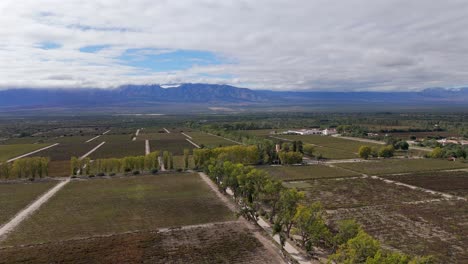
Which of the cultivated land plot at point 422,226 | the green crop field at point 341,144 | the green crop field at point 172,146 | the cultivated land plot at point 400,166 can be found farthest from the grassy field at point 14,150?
the green crop field at point 341,144

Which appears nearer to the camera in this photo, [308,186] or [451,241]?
[451,241]

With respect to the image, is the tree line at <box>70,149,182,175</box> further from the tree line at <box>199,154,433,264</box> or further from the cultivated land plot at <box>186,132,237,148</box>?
the cultivated land plot at <box>186,132,237,148</box>

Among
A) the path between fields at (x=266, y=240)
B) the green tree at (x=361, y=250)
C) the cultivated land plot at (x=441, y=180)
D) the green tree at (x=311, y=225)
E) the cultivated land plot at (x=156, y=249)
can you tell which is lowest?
the cultivated land plot at (x=156, y=249)

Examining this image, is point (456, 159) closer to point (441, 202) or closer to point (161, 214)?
point (441, 202)

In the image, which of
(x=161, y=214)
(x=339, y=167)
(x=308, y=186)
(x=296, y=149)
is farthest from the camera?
(x=296, y=149)

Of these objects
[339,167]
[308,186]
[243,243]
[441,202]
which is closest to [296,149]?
[339,167]

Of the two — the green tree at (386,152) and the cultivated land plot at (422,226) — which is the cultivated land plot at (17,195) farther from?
the green tree at (386,152)

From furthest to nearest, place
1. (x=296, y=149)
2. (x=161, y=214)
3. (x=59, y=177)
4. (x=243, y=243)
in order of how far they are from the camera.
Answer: (x=296, y=149) → (x=59, y=177) → (x=161, y=214) → (x=243, y=243)
